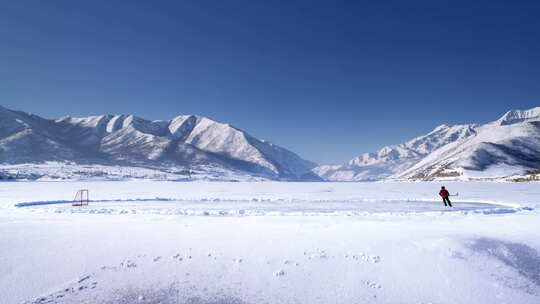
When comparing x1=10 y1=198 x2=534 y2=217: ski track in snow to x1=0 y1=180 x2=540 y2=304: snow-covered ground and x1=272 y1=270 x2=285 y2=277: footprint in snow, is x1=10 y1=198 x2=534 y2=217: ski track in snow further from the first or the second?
x1=272 y1=270 x2=285 y2=277: footprint in snow

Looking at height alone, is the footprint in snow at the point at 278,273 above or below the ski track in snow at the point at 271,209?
below

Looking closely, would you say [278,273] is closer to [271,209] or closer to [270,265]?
[270,265]

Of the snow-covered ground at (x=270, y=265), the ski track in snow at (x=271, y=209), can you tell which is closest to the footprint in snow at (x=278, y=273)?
the snow-covered ground at (x=270, y=265)

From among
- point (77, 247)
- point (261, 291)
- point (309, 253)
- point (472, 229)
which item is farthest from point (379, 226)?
point (77, 247)

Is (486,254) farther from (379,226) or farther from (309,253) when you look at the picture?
(309,253)

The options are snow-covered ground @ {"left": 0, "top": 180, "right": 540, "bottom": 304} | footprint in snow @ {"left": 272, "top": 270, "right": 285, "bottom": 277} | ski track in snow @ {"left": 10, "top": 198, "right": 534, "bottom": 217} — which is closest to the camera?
snow-covered ground @ {"left": 0, "top": 180, "right": 540, "bottom": 304}

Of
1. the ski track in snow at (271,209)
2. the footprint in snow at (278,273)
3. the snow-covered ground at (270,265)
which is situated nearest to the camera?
the snow-covered ground at (270,265)

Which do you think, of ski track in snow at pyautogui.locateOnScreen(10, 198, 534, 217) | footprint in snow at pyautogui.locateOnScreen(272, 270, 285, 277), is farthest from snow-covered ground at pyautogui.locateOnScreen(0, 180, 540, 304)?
ski track in snow at pyautogui.locateOnScreen(10, 198, 534, 217)

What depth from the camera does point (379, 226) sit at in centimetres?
1368

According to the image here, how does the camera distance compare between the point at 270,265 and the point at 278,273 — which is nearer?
the point at 278,273

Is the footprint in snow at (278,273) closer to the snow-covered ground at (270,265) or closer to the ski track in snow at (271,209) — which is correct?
the snow-covered ground at (270,265)

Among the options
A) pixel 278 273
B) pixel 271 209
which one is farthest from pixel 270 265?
pixel 271 209

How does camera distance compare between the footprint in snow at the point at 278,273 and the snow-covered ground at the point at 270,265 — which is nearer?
the snow-covered ground at the point at 270,265

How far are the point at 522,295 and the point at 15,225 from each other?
21036mm
